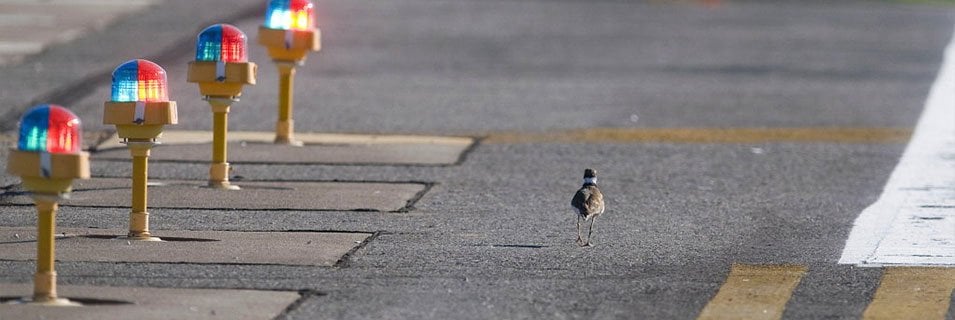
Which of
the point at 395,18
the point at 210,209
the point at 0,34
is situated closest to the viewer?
the point at 210,209

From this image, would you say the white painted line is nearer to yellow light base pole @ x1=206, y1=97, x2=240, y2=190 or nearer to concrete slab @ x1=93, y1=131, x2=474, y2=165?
concrete slab @ x1=93, y1=131, x2=474, y2=165

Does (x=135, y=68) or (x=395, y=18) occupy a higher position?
(x=135, y=68)

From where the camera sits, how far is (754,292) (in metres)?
9.35

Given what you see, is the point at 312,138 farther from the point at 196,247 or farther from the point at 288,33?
the point at 196,247

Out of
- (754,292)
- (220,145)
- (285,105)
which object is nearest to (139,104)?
(220,145)

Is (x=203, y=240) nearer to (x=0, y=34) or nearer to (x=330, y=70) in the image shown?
(x=330, y=70)

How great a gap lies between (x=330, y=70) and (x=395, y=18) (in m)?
6.55

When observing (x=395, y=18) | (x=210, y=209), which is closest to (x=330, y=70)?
(x=395, y=18)

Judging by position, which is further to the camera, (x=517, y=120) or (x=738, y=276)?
(x=517, y=120)

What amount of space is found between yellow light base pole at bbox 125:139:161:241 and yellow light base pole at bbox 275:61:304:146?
4.21m

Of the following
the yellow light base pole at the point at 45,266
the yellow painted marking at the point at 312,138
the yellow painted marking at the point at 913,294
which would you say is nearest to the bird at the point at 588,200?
the yellow painted marking at the point at 913,294

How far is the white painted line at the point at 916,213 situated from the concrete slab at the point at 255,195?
116 inches

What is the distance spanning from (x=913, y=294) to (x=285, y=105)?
6.74 meters

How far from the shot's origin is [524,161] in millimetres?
14812
